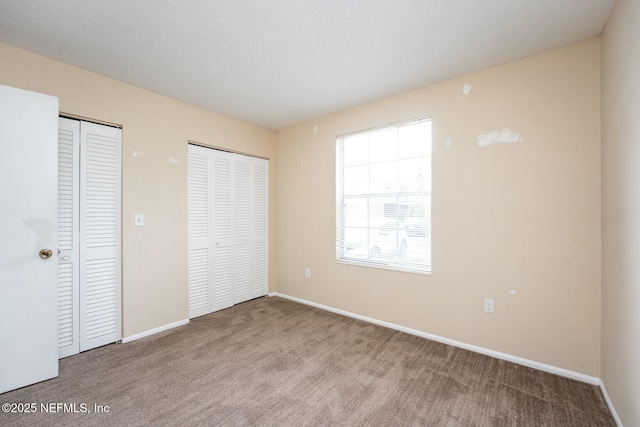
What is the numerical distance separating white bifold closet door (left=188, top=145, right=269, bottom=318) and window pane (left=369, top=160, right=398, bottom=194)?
68.2 inches

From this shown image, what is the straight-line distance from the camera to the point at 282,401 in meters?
1.78

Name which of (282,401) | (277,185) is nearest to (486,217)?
(282,401)

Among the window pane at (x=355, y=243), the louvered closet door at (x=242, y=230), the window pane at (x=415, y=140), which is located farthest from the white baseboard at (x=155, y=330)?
the window pane at (x=415, y=140)

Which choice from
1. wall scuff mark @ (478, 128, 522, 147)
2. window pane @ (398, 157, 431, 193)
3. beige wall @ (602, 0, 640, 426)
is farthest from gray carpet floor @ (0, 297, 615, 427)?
wall scuff mark @ (478, 128, 522, 147)

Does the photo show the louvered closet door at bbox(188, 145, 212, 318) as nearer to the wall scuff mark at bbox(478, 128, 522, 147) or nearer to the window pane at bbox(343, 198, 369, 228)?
the window pane at bbox(343, 198, 369, 228)

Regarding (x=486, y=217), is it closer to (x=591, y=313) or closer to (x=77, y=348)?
(x=591, y=313)

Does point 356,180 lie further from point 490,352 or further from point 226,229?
point 490,352

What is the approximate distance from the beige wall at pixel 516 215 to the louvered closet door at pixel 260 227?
171cm

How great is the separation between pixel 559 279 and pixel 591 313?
0.93 feet

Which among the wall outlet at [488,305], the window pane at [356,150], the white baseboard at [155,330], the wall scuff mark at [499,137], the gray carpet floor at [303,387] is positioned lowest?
the gray carpet floor at [303,387]

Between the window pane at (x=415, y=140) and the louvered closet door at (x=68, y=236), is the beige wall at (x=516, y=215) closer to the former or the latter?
the window pane at (x=415, y=140)

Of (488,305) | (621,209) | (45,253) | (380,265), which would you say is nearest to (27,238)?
(45,253)

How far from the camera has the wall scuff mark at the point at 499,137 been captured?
7.27 feet

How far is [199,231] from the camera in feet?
10.7
